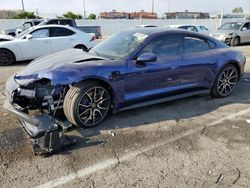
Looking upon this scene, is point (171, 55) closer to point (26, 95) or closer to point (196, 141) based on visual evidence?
point (196, 141)

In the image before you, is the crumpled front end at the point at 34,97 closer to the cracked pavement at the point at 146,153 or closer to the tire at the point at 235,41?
the cracked pavement at the point at 146,153

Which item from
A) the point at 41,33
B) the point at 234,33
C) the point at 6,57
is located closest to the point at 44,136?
the point at 6,57

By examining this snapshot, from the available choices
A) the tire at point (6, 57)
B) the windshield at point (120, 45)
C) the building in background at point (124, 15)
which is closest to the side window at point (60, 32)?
the tire at point (6, 57)

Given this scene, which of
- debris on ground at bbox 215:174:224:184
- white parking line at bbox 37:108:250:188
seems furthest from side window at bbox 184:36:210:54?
debris on ground at bbox 215:174:224:184

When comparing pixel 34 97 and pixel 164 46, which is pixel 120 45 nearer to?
pixel 164 46

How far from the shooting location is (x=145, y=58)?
4.31 metres

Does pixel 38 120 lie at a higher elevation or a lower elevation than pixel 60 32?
lower

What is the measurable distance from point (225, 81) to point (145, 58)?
2387 mm

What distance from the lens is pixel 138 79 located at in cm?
443

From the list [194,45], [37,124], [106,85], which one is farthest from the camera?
[194,45]

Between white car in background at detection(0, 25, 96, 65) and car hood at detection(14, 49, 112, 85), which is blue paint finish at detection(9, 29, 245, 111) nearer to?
car hood at detection(14, 49, 112, 85)

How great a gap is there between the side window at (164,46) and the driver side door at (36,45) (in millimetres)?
6391

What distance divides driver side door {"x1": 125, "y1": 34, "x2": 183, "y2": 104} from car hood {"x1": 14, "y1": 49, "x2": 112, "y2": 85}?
0.53 meters

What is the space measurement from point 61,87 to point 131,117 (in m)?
1.34
